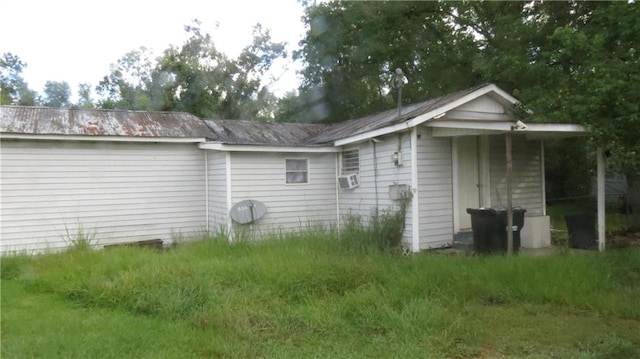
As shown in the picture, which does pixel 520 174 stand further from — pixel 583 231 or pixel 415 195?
pixel 415 195

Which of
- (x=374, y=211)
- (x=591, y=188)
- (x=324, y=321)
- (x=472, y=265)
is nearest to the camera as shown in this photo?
(x=324, y=321)

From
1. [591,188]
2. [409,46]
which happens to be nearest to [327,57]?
[409,46]

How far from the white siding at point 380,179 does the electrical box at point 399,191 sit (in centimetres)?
10

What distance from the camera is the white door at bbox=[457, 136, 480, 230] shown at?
392 inches

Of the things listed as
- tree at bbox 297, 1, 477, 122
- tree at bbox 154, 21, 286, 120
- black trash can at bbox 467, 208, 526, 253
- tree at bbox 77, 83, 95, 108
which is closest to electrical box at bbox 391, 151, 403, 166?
black trash can at bbox 467, 208, 526, 253

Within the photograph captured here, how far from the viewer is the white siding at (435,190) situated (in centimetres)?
945

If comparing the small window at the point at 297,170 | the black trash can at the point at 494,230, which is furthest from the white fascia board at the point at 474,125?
the small window at the point at 297,170

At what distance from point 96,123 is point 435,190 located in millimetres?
7614

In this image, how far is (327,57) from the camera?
74.8 feet

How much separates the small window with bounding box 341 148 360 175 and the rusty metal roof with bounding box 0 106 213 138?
3.37m

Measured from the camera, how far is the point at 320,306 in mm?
5535

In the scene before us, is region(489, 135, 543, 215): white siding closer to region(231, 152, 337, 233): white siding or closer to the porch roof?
the porch roof

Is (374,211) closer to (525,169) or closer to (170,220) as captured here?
(525,169)

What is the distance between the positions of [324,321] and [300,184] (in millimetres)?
6757
